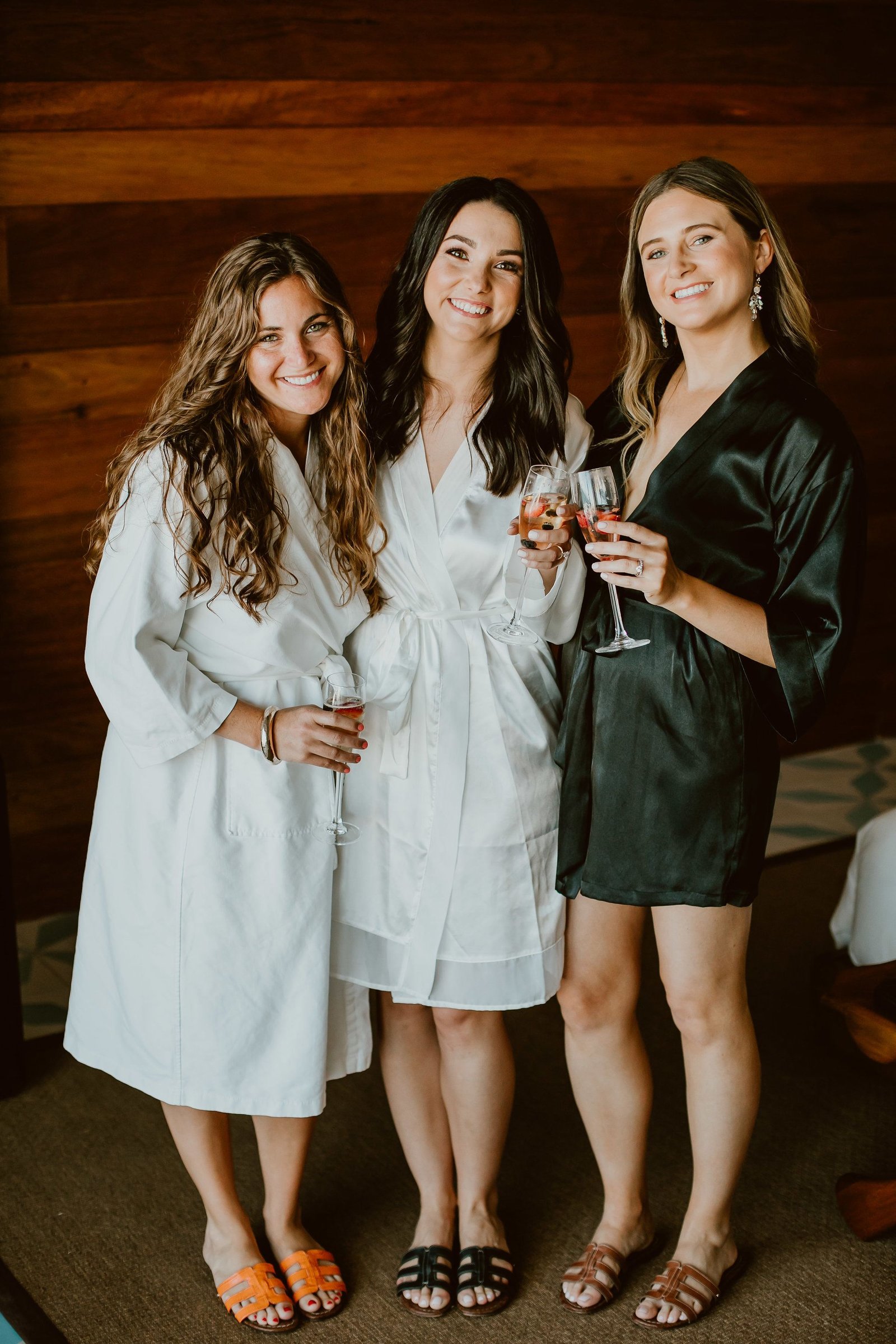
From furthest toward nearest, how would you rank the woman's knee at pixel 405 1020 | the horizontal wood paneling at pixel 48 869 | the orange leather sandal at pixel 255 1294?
the horizontal wood paneling at pixel 48 869 → the woman's knee at pixel 405 1020 → the orange leather sandal at pixel 255 1294

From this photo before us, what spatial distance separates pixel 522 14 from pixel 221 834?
2651mm

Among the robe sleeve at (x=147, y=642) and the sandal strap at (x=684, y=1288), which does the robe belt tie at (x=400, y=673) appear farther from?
A: the sandal strap at (x=684, y=1288)

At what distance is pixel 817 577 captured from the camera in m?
1.91

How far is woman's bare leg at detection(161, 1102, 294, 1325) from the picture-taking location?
217 centimetres

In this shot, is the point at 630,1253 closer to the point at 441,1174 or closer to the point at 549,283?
the point at 441,1174

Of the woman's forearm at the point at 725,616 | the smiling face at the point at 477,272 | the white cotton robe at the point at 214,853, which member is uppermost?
the smiling face at the point at 477,272

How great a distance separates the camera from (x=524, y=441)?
6.97 ft

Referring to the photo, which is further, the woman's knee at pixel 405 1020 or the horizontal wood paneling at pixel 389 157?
the horizontal wood paneling at pixel 389 157

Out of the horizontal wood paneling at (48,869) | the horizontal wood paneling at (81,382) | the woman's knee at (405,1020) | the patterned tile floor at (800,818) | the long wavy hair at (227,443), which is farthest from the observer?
the horizontal wood paneling at (48,869)

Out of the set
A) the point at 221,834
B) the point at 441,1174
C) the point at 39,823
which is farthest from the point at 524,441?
the point at 39,823

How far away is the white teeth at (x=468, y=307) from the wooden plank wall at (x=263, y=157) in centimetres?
124

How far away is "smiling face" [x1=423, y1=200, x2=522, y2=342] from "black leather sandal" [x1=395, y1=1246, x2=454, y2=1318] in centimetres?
154

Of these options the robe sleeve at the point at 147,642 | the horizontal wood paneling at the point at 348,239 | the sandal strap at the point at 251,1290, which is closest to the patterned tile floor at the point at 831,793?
the horizontal wood paneling at the point at 348,239

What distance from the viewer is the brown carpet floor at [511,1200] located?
2178 mm
